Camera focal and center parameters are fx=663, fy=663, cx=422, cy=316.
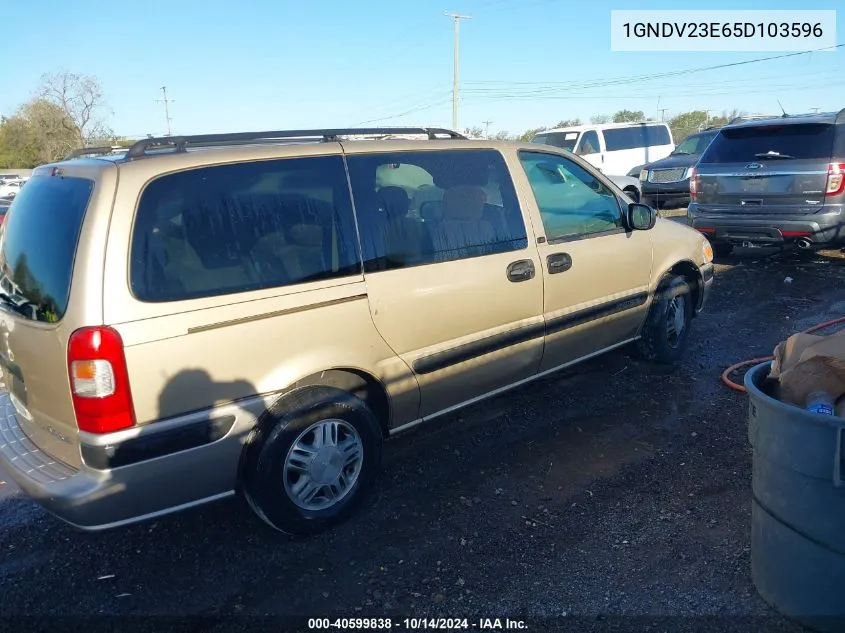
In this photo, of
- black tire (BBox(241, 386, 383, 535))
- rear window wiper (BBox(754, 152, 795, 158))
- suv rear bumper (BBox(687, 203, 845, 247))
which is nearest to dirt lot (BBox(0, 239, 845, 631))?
black tire (BBox(241, 386, 383, 535))

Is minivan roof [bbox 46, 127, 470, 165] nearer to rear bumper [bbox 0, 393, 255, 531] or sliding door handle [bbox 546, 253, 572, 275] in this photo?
sliding door handle [bbox 546, 253, 572, 275]

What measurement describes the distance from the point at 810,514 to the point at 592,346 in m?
2.42

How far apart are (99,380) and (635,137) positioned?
16.7 metres

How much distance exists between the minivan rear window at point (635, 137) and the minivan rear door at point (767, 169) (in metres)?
8.00

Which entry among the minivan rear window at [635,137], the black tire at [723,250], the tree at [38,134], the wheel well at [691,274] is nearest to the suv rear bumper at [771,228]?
the black tire at [723,250]

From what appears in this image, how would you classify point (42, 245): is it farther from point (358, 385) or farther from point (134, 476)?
point (358, 385)

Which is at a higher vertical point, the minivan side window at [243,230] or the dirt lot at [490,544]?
the minivan side window at [243,230]

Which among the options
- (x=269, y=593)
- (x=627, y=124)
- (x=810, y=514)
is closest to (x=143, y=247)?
(x=269, y=593)

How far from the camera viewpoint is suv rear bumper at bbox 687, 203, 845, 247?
7.63 metres

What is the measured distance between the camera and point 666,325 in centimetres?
515

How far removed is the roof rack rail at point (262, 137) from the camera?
3009 millimetres

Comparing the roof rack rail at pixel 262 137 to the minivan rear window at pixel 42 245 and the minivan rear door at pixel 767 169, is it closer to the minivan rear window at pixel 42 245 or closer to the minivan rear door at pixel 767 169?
the minivan rear window at pixel 42 245

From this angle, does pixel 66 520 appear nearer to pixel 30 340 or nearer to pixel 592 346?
pixel 30 340

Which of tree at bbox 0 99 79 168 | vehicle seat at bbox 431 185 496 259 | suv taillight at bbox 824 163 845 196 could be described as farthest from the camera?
tree at bbox 0 99 79 168
